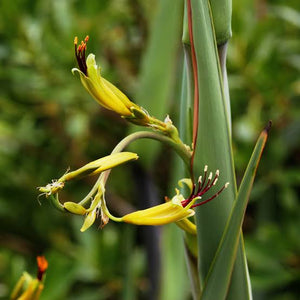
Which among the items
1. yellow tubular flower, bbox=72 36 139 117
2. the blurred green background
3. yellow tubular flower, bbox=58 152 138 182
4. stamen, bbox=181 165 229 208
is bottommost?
the blurred green background

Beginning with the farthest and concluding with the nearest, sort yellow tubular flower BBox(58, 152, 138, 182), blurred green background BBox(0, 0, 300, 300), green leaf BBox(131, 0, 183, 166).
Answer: blurred green background BBox(0, 0, 300, 300) < green leaf BBox(131, 0, 183, 166) < yellow tubular flower BBox(58, 152, 138, 182)

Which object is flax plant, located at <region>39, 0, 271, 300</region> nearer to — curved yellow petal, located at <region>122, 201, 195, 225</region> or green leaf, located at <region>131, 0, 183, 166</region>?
curved yellow petal, located at <region>122, 201, 195, 225</region>

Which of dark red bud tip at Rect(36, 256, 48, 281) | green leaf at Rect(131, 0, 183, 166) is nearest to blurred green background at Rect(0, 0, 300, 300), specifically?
green leaf at Rect(131, 0, 183, 166)

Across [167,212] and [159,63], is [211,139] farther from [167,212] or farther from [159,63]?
[159,63]

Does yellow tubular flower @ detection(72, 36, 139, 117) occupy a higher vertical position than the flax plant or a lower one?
higher

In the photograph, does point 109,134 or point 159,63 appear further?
point 109,134

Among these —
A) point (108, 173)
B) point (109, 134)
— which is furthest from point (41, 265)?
point (109, 134)

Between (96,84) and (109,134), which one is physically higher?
(96,84)

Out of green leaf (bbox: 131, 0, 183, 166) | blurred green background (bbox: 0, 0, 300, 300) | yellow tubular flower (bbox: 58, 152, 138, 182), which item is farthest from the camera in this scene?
blurred green background (bbox: 0, 0, 300, 300)
